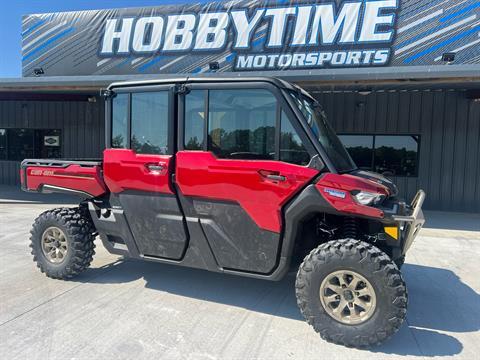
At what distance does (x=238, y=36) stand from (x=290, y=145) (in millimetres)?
8846

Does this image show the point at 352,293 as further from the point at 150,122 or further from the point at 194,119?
the point at 150,122

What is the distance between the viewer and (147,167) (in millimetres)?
3777

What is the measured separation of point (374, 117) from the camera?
1103 cm

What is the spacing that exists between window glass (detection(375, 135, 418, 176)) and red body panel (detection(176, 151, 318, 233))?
8.60 meters

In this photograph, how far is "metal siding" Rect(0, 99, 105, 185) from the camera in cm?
1391

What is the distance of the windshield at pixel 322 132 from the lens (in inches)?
132

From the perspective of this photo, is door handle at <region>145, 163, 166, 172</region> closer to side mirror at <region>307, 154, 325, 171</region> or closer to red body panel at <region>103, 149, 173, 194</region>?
red body panel at <region>103, 149, 173, 194</region>

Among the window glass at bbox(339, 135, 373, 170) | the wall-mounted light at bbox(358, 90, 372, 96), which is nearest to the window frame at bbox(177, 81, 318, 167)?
the wall-mounted light at bbox(358, 90, 372, 96)

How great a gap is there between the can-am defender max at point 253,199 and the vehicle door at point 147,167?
0.01 meters

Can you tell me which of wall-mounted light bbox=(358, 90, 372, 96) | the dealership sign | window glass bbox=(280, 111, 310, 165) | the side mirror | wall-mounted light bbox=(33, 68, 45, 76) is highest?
the dealership sign

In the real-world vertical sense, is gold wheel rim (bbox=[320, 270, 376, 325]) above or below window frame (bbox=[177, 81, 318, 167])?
below

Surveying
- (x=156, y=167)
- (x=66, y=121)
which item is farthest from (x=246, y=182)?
(x=66, y=121)

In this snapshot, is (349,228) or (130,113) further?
(130,113)

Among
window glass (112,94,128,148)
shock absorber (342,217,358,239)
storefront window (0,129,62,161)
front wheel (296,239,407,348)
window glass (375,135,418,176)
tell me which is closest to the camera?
front wheel (296,239,407,348)
